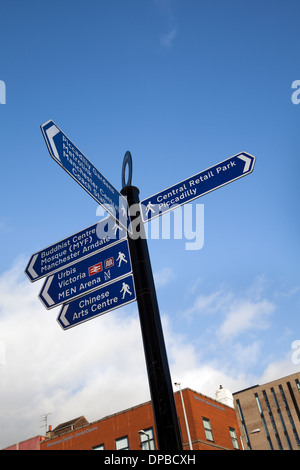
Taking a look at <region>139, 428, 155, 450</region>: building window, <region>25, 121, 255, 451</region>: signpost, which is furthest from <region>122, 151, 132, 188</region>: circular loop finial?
<region>139, 428, 155, 450</region>: building window

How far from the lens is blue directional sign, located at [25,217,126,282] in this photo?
4891 millimetres

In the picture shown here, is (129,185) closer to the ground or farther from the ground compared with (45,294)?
farther from the ground

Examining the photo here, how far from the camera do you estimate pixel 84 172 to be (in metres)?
4.36

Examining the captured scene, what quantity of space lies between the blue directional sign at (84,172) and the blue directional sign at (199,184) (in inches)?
13.3

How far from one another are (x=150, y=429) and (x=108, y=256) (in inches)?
1218

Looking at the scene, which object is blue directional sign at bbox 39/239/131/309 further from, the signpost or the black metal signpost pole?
the black metal signpost pole

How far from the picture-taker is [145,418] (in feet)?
107

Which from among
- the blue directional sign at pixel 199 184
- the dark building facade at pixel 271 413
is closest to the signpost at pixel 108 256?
the blue directional sign at pixel 199 184

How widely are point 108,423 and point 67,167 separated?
3468 centimetres

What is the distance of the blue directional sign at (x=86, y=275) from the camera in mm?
4586

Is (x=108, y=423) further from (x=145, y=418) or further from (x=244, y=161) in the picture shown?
(x=244, y=161)

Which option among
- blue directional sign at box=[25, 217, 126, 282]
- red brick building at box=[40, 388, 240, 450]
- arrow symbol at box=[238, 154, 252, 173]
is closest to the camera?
arrow symbol at box=[238, 154, 252, 173]
